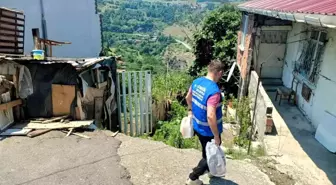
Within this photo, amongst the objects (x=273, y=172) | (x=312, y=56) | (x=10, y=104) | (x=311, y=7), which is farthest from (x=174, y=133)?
(x=312, y=56)

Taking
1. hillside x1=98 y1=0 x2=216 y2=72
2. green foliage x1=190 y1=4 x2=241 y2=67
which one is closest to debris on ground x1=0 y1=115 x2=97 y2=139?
green foliage x1=190 y1=4 x2=241 y2=67

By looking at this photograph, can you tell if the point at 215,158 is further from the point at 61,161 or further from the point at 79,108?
the point at 79,108

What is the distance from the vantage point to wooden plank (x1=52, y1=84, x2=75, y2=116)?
656cm

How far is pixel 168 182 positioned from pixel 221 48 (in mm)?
11480

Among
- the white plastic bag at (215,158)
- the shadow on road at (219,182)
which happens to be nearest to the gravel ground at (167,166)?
the shadow on road at (219,182)

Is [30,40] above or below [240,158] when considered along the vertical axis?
above

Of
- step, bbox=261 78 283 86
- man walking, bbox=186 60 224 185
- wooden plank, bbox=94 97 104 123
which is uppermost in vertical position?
man walking, bbox=186 60 224 185

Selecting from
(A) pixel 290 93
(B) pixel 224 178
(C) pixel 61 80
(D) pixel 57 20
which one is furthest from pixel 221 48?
(B) pixel 224 178

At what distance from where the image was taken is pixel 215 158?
12.1ft

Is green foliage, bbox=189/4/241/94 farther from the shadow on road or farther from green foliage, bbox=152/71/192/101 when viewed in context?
the shadow on road

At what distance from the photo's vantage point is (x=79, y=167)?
4.75 metres

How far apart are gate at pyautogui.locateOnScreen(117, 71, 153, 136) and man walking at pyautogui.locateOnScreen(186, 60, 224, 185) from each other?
373 cm

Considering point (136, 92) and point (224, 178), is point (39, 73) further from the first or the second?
point (224, 178)

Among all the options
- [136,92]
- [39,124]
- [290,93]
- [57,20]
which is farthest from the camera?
[57,20]
